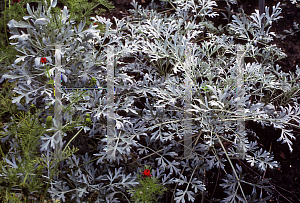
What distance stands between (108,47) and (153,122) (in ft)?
2.21

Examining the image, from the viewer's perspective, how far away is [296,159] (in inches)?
79.0

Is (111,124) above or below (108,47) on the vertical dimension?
below

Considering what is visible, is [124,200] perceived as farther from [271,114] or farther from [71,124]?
[271,114]

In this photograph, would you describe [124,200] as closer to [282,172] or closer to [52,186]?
[52,186]

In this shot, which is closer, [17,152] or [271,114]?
[17,152]

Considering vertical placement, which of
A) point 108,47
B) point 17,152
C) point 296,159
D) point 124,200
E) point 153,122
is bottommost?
point 124,200

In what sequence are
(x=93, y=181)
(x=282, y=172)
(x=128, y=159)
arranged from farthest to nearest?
(x=282, y=172), (x=128, y=159), (x=93, y=181)

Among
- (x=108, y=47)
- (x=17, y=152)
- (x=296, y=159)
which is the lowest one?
(x=296, y=159)

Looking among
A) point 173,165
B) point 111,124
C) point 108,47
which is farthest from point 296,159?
point 108,47

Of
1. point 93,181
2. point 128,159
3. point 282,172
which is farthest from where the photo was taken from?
point 282,172

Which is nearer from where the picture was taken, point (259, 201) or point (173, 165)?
point (259, 201)

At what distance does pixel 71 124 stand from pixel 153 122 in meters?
0.59

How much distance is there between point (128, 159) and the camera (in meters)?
1.81

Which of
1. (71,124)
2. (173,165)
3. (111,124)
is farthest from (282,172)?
(71,124)
